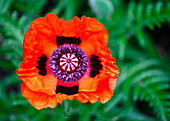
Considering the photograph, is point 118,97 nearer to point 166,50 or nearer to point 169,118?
point 169,118

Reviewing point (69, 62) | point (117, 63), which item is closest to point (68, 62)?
point (69, 62)

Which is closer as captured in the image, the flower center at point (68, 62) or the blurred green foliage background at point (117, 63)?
the flower center at point (68, 62)

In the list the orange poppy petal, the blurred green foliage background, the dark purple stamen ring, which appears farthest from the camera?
the blurred green foliage background

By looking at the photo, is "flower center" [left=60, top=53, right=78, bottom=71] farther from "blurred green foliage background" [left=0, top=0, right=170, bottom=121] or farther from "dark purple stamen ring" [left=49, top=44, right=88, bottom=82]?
"blurred green foliage background" [left=0, top=0, right=170, bottom=121]

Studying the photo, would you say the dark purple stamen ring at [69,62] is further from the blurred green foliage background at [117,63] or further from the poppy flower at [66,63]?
the blurred green foliage background at [117,63]

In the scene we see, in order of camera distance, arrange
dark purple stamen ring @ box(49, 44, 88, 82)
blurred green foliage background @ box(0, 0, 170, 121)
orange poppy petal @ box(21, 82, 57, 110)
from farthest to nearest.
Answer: blurred green foliage background @ box(0, 0, 170, 121) → dark purple stamen ring @ box(49, 44, 88, 82) → orange poppy petal @ box(21, 82, 57, 110)

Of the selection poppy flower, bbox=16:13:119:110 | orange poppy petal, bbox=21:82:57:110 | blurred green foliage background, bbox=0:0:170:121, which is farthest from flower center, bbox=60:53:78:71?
orange poppy petal, bbox=21:82:57:110

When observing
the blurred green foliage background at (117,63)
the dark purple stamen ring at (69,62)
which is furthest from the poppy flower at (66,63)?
the blurred green foliage background at (117,63)

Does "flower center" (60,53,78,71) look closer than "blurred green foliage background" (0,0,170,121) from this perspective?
Yes
